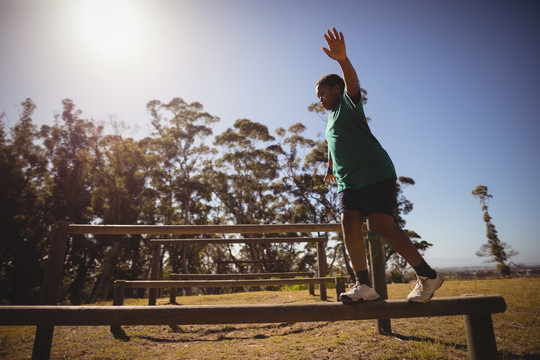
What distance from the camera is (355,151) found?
7.17 feet

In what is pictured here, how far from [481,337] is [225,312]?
1824 millimetres

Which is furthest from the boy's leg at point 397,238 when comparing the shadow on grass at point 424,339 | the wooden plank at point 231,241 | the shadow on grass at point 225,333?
the wooden plank at point 231,241

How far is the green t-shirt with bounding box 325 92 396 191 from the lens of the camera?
208 cm

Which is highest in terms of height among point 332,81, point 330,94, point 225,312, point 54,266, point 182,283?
point 332,81

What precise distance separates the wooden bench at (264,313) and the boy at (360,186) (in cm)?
10

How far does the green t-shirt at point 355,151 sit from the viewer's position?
2.08m

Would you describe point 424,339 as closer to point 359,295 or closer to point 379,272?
point 379,272

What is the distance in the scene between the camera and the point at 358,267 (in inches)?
84.6

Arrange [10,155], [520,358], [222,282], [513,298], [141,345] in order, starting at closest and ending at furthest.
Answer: [520,358] < [141,345] < [222,282] < [513,298] < [10,155]

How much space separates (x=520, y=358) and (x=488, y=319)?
4.77ft

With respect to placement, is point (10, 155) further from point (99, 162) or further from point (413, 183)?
point (413, 183)

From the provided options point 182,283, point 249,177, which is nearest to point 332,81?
point 182,283

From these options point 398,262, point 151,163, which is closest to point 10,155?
point 151,163

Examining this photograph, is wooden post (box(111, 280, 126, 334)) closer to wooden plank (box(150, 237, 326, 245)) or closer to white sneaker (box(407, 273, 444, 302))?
wooden plank (box(150, 237, 326, 245))
